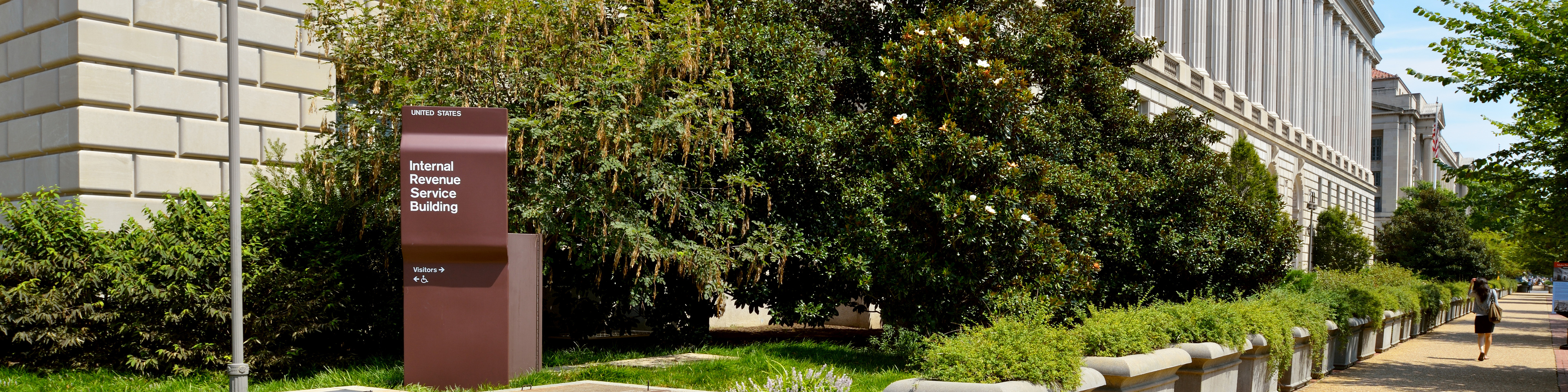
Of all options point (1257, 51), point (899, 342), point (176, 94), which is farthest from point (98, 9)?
point (1257, 51)

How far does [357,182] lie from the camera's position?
12.0 meters

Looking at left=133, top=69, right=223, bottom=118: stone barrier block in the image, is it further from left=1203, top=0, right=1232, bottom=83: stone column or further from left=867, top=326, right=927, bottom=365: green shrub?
left=1203, top=0, right=1232, bottom=83: stone column

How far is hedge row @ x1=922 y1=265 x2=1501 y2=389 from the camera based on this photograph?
24.9 ft

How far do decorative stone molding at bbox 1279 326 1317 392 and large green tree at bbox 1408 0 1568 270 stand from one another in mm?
5227

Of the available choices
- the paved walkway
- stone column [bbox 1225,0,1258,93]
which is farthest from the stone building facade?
the paved walkway

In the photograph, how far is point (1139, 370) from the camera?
8.30 metres

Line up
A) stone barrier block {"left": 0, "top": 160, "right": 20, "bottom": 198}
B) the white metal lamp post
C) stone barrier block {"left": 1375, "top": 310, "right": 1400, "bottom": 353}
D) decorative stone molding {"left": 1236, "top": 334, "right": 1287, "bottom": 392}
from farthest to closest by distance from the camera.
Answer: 1. stone barrier block {"left": 1375, "top": 310, "right": 1400, "bottom": 353}
2. stone barrier block {"left": 0, "top": 160, "right": 20, "bottom": 198}
3. decorative stone molding {"left": 1236, "top": 334, "right": 1287, "bottom": 392}
4. the white metal lamp post

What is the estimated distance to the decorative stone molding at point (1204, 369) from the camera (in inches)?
384

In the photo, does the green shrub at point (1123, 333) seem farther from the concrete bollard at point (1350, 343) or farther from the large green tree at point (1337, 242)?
the large green tree at point (1337, 242)

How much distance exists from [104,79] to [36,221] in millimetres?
2334

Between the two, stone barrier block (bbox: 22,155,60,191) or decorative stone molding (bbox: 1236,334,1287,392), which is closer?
decorative stone molding (bbox: 1236,334,1287,392)

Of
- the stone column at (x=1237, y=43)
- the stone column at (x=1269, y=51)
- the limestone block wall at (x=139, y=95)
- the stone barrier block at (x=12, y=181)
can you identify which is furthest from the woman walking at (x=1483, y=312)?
the stone column at (x=1269, y=51)

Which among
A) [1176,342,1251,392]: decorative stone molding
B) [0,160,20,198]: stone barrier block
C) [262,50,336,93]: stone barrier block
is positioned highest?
[262,50,336,93]: stone barrier block

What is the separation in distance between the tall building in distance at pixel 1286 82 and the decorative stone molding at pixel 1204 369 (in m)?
16.1
